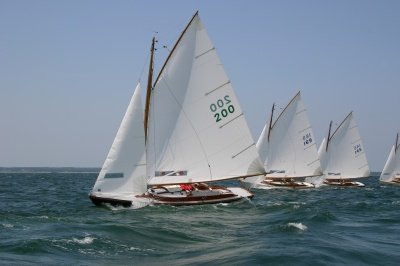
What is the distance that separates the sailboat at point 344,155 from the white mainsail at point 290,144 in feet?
34.3

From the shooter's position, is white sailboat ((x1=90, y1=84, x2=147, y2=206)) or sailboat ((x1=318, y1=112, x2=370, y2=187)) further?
sailboat ((x1=318, y1=112, x2=370, y2=187))

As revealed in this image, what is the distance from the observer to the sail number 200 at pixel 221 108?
3519 cm

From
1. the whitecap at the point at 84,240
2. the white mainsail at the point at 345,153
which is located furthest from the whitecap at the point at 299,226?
the white mainsail at the point at 345,153

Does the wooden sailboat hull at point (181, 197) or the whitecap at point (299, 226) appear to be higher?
the wooden sailboat hull at point (181, 197)

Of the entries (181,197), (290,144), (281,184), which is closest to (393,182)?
(290,144)

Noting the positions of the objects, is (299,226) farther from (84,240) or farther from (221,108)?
(221,108)

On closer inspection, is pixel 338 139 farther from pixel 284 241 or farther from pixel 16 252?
pixel 16 252

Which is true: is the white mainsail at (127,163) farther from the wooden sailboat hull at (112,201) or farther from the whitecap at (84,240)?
the whitecap at (84,240)

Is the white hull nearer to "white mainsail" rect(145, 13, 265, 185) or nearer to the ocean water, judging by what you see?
the ocean water

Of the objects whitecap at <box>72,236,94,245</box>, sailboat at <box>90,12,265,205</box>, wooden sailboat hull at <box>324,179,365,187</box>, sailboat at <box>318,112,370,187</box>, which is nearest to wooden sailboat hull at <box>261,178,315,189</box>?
wooden sailboat hull at <box>324,179,365,187</box>

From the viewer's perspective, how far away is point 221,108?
116ft

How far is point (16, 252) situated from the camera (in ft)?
61.6

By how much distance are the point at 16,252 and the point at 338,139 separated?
198 feet

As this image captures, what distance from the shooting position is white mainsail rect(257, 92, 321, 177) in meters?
61.8
